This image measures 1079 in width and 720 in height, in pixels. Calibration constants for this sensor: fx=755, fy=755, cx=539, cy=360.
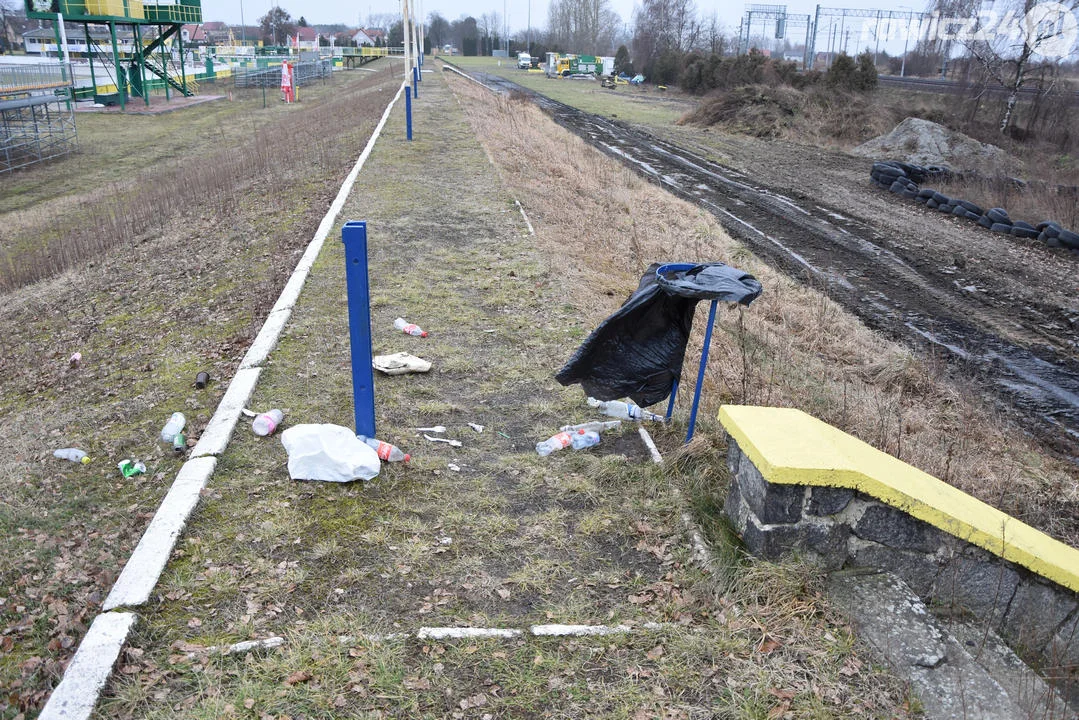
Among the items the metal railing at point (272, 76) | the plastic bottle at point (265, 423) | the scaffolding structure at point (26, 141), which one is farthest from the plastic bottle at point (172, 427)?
the metal railing at point (272, 76)

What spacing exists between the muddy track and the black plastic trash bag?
474 centimetres

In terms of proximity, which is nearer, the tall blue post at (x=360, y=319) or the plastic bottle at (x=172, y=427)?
the tall blue post at (x=360, y=319)

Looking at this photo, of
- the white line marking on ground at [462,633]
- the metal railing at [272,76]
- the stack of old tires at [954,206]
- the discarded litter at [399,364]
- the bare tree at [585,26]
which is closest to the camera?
the white line marking on ground at [462,633]

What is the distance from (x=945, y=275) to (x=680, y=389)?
8644 millimetres

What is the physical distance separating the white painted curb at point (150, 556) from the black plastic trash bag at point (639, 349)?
8.10ft

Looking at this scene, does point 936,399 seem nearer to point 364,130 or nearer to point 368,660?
point 368,660

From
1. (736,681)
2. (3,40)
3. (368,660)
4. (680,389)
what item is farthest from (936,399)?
(3,40)

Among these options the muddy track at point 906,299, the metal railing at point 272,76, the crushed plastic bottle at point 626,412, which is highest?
the metal railing at point 272,76

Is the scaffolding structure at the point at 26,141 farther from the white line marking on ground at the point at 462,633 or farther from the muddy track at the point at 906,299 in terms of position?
the white line marking on ground at the point at 462,633

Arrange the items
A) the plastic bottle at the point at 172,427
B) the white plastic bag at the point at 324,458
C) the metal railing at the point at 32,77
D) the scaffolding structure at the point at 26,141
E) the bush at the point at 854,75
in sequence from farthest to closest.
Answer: the bush at the point at 854,75, the scaffolding structure at the point at 26,141, the metal railing at the point at 32,77, the plastic bottle at the point at 172,427, the white plastic bag at the point at 324,458

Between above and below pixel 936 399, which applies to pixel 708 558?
above

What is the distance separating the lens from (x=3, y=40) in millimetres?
78812

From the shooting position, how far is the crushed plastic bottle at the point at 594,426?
222 inches

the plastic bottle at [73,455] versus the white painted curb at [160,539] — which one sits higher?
the white painted curb at [160,539]
